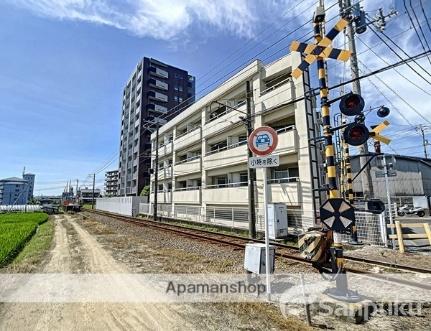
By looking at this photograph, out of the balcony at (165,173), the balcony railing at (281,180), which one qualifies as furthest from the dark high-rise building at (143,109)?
the balcony railing at (281,180)

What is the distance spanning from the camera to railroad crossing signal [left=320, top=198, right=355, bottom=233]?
13.1 ft

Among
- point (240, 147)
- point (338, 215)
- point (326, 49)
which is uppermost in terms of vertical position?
point (240, 147)

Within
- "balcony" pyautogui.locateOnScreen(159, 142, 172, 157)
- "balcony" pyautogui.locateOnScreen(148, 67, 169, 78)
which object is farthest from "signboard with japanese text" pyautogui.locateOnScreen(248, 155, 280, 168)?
"balcony" pyautogui.locateOnScreen(148, 67, 169, 78)

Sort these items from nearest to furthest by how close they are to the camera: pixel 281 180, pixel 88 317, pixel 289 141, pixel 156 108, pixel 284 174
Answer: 1. pixel 88 317
2. pixel 289 141
3. pixel 281 180
4. pixel 284 174
5. pixel 156 108

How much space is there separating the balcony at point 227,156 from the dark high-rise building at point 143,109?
2871 centimetres

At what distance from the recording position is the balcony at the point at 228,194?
1833 cm

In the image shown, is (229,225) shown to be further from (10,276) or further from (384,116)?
(10,276)

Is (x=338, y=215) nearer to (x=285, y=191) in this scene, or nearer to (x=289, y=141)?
(x=285, y=191)

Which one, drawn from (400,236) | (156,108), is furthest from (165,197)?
(156,108)

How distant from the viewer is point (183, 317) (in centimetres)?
374

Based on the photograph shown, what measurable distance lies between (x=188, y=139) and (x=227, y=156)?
8.31 metres

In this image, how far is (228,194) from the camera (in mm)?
19594

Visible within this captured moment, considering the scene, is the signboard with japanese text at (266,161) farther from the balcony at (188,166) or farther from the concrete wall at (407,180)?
the concrete wall at (407,180)

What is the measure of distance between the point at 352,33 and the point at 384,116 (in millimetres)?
4742
